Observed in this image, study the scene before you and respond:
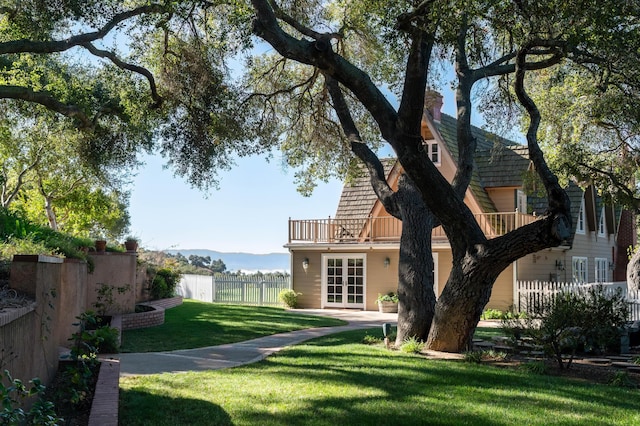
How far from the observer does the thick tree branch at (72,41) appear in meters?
11.3

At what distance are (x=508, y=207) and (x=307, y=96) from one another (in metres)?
11.9

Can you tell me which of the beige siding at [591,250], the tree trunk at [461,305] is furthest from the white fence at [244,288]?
the tree trunk at [461,305]

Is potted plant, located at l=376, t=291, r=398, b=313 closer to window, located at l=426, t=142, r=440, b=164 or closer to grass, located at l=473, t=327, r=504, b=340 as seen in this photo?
window, located at l=426, t=142, r=440, b=164

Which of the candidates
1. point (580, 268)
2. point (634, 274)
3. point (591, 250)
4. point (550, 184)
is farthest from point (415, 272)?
point (591, 250)

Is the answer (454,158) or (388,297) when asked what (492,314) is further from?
(454,158)

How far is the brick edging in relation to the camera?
18.2ft

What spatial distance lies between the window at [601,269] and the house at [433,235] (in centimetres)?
50

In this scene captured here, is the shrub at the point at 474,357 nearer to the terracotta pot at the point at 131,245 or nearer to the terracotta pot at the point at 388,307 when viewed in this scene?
the terracotta pot at the point at 131,245

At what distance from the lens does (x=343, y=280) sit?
2672cm

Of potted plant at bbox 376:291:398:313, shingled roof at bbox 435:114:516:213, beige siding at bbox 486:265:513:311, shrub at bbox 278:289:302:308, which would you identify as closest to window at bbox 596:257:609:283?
shingled roof at bbox 435:114:516:213

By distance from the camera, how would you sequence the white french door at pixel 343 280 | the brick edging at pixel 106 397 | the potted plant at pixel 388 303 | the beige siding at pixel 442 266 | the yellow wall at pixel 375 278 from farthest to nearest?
1. the white french door at pixel 343 280
2. the potted plant at pixel 388 303
3. the beige siding at pixel 442 266
4. the yellow wall at pixel 375 278
5. the brick edging at pixel 106 397

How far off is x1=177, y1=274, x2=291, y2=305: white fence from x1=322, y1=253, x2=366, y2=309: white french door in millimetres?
2291

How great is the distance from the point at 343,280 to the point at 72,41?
16809mm

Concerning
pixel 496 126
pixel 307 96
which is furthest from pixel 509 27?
pixel 307 96
